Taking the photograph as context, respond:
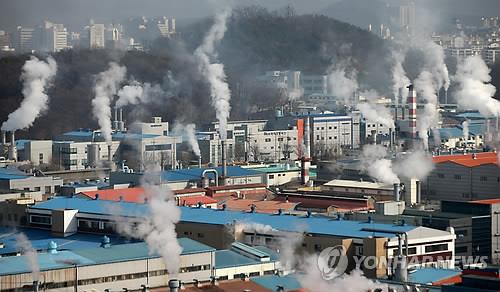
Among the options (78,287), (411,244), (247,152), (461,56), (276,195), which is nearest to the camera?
(78,287)

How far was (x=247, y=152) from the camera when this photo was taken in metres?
27.6

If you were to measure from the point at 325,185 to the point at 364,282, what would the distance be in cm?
929

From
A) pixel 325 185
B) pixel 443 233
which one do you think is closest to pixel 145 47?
pixel 325 185

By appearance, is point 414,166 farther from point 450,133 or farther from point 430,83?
point 430,83

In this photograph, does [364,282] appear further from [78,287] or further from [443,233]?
[443,233]

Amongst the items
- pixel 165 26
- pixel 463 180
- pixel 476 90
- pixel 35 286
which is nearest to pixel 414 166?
pixel 463 180

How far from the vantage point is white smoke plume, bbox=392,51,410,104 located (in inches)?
1471

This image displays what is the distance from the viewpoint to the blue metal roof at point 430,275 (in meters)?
11.8

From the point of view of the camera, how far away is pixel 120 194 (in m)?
17.8

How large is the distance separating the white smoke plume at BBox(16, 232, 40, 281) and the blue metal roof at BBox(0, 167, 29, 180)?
163 inches

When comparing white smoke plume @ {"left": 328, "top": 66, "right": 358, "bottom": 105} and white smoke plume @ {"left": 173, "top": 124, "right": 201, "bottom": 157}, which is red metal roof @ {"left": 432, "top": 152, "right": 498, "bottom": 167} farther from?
white smoke plume @ {"left": 328, "top": 66, "right": 358, "bottom": 105}

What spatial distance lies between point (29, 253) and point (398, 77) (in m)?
28.6

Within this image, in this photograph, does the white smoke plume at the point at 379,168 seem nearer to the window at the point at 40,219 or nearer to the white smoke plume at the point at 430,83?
the white smoke plume at the point at 430,83

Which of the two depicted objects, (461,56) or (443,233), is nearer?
(443,233)
